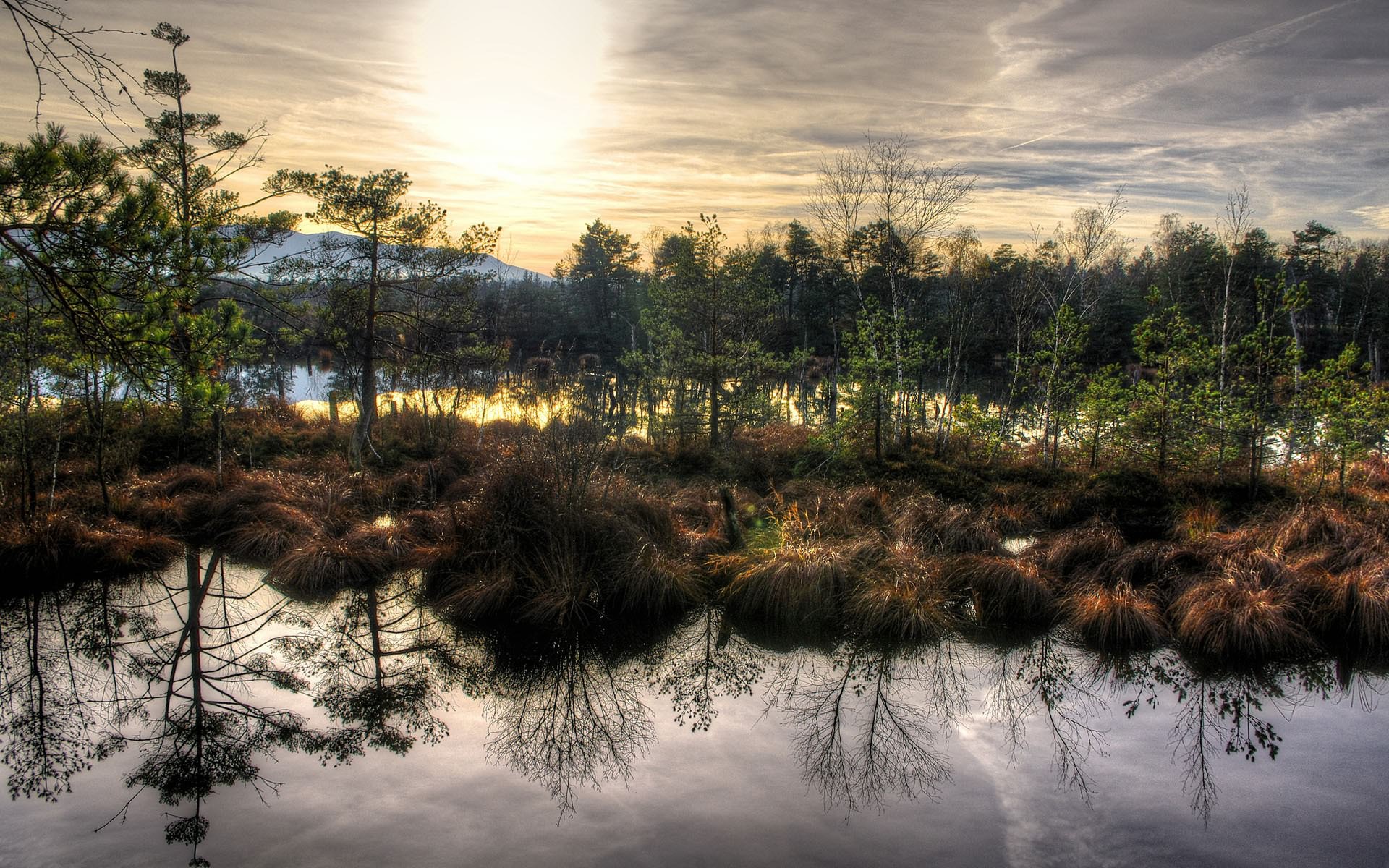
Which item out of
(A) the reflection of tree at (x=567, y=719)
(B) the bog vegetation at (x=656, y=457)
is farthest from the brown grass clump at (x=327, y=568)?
(A) the reflection of tree at (x=567, y=719)

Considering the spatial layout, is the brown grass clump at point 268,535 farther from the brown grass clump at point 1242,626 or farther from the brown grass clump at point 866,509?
the brown grass clump at point 1242,626

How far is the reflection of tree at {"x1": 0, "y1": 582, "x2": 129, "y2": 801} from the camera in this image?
19.0ft

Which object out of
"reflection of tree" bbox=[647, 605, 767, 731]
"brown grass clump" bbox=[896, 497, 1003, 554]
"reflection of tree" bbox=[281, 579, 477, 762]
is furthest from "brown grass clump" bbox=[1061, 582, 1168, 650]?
"reflection of tree" bbox=[281, 579, 477, 762]

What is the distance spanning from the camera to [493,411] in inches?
1053

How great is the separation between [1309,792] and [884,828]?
3.40 meters

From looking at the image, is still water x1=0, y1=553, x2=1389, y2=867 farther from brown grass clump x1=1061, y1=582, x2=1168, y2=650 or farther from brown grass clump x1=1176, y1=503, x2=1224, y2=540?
brown grass clump x1=1176, y1=503, x2=1224, y2=540

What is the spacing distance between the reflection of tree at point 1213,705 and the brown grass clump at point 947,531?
305 cm

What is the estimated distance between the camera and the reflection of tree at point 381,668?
6.48 metres

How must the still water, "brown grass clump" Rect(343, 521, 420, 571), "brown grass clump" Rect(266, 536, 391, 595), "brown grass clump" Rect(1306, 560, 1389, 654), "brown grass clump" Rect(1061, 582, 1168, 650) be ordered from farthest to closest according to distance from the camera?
"brown grass clump" Rect(343, 521, 420, 571), "brown grass clump" Rect(266, 536, 391, 595), "brown grass clump" Rect(1061, 582, 1168, 650), "brown grass clump" Rect(1306, 560, 1389, 654), the still water

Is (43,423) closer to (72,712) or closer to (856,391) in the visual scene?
(72,712)

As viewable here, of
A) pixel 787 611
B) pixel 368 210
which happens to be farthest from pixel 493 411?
pixel 787 611

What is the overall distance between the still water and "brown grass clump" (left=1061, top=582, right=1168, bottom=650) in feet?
1.18

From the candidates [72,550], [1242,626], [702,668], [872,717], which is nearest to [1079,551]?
[1242,626]

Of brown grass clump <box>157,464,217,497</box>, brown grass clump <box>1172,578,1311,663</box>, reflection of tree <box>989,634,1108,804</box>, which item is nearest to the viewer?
reflection of tree <box>989,634,1108,804</box>
